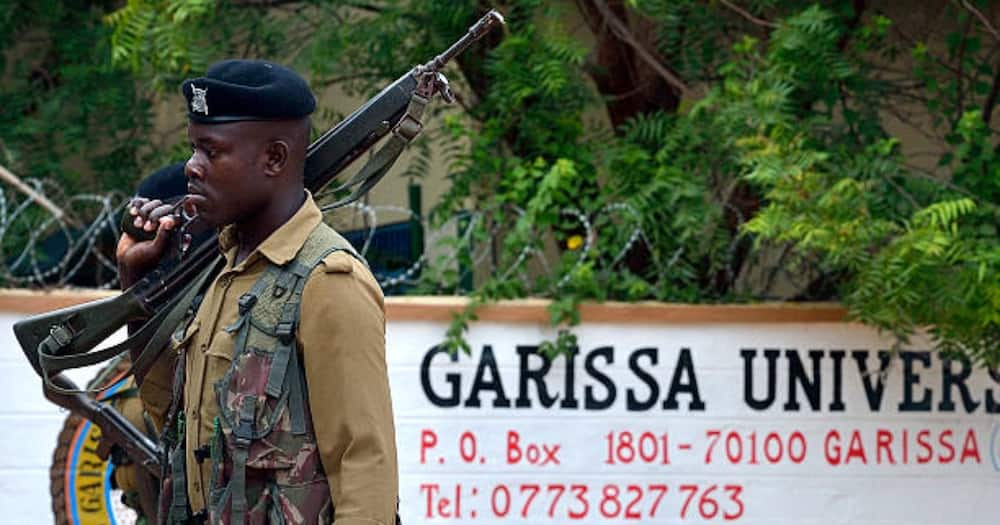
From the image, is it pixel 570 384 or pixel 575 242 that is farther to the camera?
pixel 575 242

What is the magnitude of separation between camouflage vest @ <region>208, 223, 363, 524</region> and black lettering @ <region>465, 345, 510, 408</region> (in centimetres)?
346

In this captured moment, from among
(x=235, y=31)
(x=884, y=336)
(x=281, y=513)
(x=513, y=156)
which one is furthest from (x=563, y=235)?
(x=281, y=513)

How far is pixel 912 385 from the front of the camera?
665 cm

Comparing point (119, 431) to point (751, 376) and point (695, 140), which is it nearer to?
point (751, 376)

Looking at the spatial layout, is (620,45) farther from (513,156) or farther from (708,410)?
(708,410)

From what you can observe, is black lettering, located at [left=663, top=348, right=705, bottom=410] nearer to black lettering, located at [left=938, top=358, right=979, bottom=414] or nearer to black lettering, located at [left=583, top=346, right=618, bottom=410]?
black lettering, located at [left=583, top=346, right=618, bottom=410]

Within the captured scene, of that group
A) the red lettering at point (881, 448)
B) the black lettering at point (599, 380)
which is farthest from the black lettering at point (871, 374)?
the black lettering at point (599, 380)

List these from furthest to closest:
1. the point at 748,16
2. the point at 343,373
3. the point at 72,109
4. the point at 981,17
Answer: the point at 72,109, the point at 748,16, the point at 981,17, the point at 343,373

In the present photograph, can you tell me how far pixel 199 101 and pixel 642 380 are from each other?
376cm

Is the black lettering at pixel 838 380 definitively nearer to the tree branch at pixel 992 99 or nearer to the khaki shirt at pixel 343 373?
the tree branch at pixel 992 99

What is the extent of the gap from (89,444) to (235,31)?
228 cm

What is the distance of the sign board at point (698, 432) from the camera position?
6.62 m

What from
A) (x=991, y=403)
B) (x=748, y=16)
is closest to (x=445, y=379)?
(x=748, y=16)

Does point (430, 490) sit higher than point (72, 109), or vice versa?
point (72, 109)
